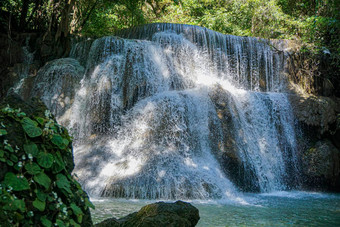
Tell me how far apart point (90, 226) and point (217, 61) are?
448 inches

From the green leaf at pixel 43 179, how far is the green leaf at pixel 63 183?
0.26 ft

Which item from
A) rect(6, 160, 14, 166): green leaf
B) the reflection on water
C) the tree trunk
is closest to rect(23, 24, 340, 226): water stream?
the reflection on water

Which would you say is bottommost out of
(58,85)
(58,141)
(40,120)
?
(58,141)

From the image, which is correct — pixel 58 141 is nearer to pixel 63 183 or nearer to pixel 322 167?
pixel 63 183

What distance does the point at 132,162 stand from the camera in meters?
7.64

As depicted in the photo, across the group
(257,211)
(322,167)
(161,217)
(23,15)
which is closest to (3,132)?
(161,217)

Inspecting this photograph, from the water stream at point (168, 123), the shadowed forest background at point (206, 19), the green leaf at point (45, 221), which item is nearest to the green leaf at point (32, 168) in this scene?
the green leaf at point (45, 221)

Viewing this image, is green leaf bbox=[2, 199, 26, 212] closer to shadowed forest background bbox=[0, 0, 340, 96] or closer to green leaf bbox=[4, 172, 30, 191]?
green leaf bbox=[4, 172, 30, 191]

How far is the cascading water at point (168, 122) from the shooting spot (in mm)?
7305

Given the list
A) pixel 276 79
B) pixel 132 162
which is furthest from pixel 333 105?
pixel 132 162

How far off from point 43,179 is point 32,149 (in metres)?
0.17

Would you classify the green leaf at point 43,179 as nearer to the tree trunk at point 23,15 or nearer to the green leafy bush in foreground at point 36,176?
the green leafy bush in foreground at point 36,176

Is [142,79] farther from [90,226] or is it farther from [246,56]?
[90,226]

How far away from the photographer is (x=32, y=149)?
6.08 ft
